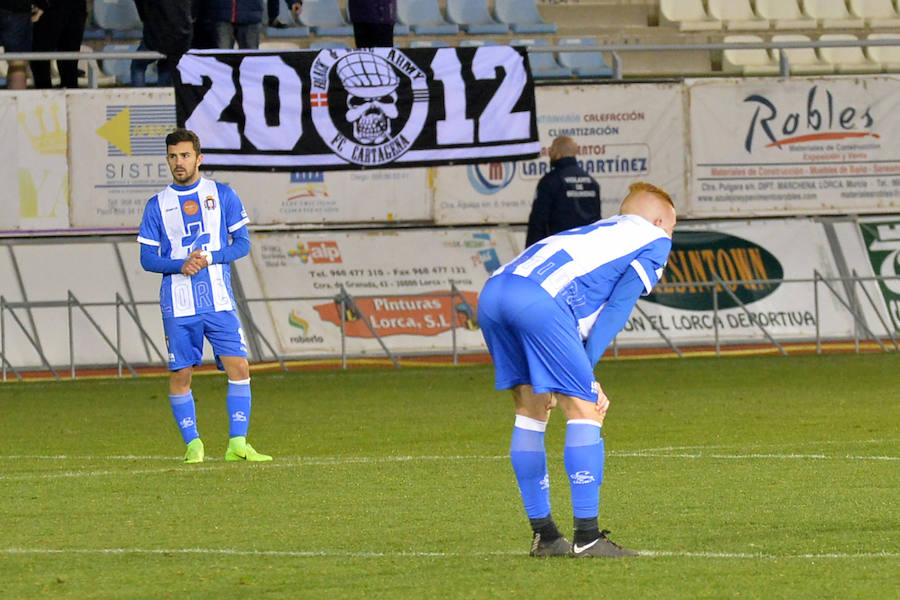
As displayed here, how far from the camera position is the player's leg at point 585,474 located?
6770 mm

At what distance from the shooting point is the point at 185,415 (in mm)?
11086

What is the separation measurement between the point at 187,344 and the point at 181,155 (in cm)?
120

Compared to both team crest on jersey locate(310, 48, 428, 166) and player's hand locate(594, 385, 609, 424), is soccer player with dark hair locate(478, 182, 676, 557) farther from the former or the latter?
team crest on jersey locate(310, 48, 428, 166)

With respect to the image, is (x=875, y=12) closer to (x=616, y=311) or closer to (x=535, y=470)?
(x=616, y=311)

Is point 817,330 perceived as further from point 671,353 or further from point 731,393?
point 731,393

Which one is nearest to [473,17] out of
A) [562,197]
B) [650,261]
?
[562,197]

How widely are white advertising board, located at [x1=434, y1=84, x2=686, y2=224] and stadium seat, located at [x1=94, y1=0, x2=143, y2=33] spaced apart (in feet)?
24.8

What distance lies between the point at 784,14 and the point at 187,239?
21.3 meters

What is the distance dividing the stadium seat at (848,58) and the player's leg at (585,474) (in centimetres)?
2303

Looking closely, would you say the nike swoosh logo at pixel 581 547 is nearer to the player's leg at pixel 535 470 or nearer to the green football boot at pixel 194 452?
the player's leg at pixel 535 470

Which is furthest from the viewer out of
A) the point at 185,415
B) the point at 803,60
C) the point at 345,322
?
the point at 803,60

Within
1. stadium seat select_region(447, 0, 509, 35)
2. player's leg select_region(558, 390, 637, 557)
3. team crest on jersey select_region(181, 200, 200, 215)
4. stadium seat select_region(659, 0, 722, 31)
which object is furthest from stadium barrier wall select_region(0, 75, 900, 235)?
player's leg select_region(558, 390, 637, 557)

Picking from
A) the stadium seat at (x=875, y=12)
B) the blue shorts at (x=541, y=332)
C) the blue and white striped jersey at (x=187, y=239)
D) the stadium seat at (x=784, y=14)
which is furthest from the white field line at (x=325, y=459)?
the stadium seat at (x=875, y=12)

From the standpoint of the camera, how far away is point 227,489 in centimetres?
942
